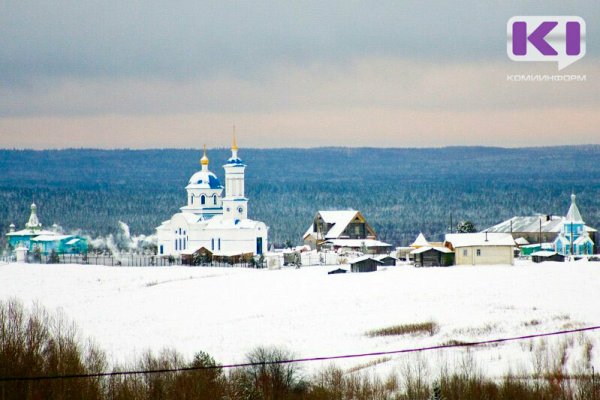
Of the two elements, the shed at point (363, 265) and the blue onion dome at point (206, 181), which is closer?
the shed at point (363, 265)

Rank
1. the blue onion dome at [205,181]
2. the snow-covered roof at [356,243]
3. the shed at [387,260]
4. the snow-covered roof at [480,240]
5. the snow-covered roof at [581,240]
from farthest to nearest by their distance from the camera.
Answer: the blue onion dome at [205,181] → the snow-covered roof at [356,243] → the snow-covered roof at [581,240] → the shed at [387,260] → the snow-covered roof at [480,240]

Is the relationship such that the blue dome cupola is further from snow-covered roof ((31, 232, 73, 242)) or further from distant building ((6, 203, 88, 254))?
snow-covered roof ((31, 232, 73, 242))

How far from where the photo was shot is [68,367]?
1383 inches

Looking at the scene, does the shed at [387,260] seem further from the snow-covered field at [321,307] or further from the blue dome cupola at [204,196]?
the blue dome cupola at [204,196]

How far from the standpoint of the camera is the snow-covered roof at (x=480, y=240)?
240 feet

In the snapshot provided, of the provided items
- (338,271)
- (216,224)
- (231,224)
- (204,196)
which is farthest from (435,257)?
(204,196)

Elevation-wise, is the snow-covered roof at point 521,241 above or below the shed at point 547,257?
above

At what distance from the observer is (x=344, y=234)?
9394 cm

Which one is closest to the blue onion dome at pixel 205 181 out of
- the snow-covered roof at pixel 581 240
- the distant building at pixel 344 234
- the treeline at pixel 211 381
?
the distant building at pixel 344 234

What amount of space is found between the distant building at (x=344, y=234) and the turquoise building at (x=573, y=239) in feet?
40.0

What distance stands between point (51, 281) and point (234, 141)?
79.7 feet

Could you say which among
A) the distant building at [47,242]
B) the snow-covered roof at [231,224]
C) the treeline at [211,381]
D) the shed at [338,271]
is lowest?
the treeline at [211,381]

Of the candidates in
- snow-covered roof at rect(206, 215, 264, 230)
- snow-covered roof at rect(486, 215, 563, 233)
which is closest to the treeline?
snow-covered roof at rect(206, 215, 264, 230)

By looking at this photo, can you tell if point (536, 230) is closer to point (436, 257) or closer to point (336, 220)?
point (336, 220)
